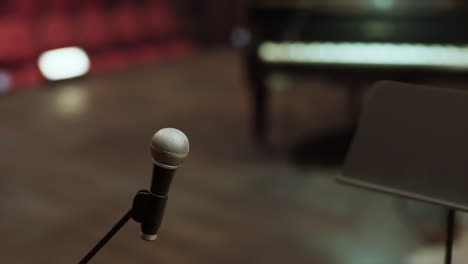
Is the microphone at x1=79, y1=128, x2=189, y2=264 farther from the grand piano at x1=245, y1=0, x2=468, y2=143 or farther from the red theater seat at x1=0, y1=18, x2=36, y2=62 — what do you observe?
the red theater seat at x1=0, y1=18, x2=36, y2=62

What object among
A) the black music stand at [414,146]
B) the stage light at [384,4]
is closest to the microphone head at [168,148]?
the black music stand at [414,146]

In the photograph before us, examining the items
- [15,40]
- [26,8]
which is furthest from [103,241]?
[26,8]

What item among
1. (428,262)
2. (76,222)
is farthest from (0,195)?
(428,262)

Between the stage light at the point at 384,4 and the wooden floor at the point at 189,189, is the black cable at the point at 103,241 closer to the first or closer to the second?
the wooden floor at the point at 189,189

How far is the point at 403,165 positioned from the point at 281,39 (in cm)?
200

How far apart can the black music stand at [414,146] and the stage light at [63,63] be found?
3.85 meters

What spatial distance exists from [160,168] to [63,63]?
436cm

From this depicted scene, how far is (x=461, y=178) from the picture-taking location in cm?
164

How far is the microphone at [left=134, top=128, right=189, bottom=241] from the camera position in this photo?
1.19 m

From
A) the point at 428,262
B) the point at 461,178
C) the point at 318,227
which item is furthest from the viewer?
the point at 318,227

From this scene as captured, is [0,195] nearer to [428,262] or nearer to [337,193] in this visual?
[337,193]

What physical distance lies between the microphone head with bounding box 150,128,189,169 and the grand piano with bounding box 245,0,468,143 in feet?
7.77

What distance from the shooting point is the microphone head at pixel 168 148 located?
1.19 m

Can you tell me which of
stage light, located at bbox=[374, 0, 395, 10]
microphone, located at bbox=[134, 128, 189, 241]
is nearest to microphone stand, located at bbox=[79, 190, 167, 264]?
microphone, located at bbox=[134, 128, 189, 241]
